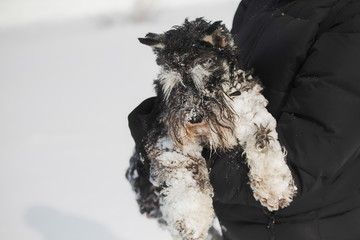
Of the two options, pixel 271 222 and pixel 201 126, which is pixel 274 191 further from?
pixel 201 126

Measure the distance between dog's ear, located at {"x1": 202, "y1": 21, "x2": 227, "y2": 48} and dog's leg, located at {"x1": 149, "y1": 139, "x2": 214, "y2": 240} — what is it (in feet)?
2.21

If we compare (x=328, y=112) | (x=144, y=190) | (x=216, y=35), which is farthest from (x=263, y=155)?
(x=144, y=190)

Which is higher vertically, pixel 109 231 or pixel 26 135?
pixel 26 135

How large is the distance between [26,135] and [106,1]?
18.3 ft

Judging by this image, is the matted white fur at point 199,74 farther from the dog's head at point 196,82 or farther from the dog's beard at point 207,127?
the dog's beard at point 207,127

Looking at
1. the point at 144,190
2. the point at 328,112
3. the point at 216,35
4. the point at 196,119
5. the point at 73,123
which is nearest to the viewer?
the point at 328,112

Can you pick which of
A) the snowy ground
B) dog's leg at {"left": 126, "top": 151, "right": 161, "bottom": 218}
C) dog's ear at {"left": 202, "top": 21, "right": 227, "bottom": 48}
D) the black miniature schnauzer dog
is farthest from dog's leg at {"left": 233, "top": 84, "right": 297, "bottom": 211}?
the snowy ground

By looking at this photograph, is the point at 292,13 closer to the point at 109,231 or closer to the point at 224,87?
the point at 224,87

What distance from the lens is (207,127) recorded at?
2.52m

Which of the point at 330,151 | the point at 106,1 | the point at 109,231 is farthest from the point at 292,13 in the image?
the point at 106,1

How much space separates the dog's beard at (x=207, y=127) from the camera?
238 centimetres

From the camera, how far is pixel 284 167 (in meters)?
2.37

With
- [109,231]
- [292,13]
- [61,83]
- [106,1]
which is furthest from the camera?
[106,1]

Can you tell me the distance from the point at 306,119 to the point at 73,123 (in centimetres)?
559
